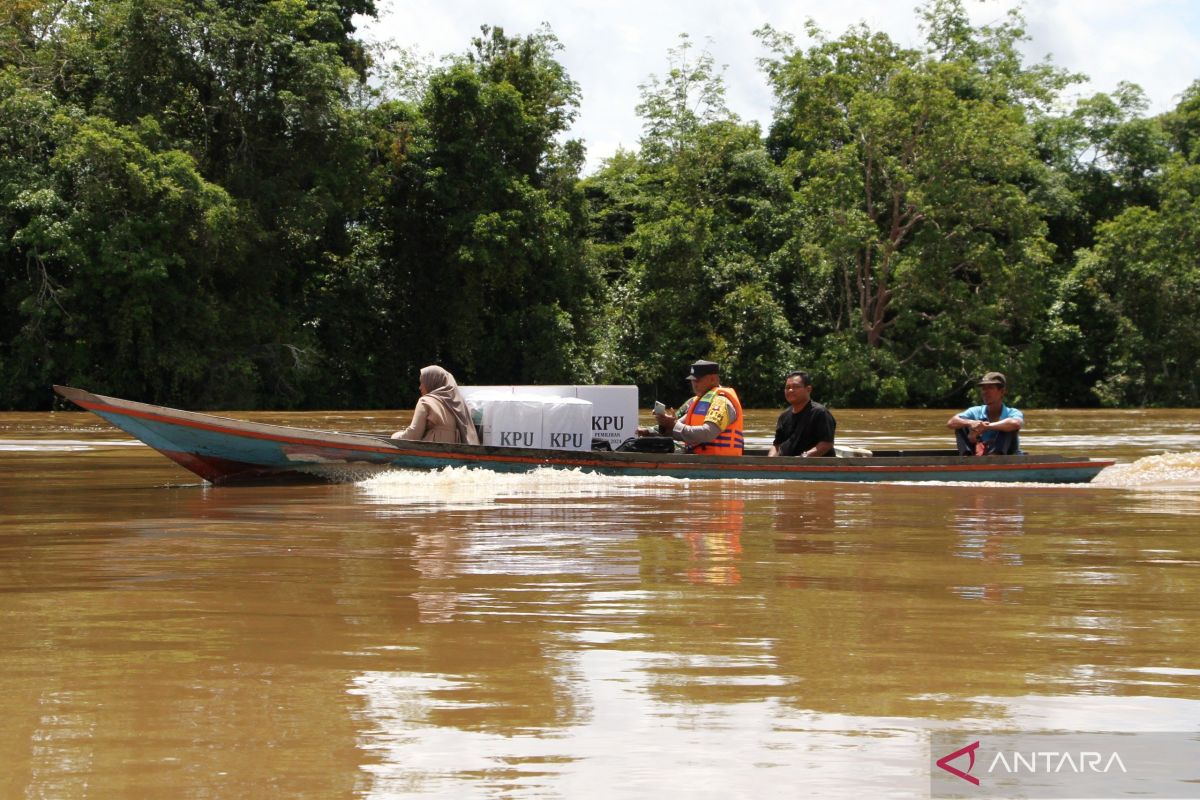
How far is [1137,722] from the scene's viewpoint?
3609mm

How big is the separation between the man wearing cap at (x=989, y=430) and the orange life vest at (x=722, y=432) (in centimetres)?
178

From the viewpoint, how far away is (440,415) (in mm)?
11852

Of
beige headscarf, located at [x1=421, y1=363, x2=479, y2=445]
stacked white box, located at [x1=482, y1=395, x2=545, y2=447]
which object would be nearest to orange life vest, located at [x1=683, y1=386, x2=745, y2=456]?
stacked white box, located at [x1=482, y1=395, x2=545, y2=447]

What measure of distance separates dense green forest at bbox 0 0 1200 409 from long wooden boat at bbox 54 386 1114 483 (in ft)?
63.0

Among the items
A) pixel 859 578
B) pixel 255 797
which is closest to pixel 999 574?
pixel 859 578

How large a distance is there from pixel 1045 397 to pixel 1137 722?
3735 cm

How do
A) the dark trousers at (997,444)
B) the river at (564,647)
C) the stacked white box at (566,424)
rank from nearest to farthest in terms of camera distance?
the river at (564,647)
the stacked white box at (566,424)
the dark trousers at (997,444)

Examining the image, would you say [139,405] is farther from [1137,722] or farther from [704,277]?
[704,277]

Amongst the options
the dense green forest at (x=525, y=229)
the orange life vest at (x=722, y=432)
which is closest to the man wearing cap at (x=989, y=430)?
the orange life vest at (x=722, y=432)

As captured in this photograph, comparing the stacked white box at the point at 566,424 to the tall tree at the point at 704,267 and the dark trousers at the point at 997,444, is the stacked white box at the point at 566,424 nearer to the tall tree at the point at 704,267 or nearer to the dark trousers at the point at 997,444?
the dark trousers at the point at 997,444

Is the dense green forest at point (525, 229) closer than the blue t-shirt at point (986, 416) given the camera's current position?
No

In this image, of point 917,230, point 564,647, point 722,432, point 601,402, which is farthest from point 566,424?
point 917,230

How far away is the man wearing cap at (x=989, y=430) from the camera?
40.5 feet

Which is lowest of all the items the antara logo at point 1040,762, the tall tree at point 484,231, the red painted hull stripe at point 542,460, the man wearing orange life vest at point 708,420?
the antara logo at point 1040,762
